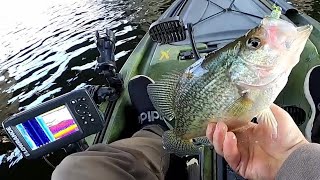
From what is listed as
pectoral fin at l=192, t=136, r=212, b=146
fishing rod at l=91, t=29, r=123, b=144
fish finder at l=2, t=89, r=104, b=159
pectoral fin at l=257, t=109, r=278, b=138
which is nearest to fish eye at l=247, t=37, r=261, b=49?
pectoral fin at l=257, t=109, r=278, b=138

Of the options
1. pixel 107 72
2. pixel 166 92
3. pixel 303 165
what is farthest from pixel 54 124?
pixel 303 165

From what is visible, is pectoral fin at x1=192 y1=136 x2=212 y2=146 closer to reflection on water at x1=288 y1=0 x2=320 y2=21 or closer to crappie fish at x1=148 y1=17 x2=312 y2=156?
crappie fish at x1=148 y1=17 x2=312 y2=156

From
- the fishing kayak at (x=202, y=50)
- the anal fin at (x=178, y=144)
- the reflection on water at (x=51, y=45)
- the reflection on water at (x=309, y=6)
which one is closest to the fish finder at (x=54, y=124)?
the anal fin at (x=178, y=144)

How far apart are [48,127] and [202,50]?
1993 mm

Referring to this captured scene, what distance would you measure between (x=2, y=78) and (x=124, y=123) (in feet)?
18.6

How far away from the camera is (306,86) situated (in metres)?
3.10

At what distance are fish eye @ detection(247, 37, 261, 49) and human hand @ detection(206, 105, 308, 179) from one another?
315mm

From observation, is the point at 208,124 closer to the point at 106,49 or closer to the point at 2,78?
the point at 106,49

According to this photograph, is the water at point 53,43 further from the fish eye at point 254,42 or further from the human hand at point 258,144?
the fish eye at point 254,42

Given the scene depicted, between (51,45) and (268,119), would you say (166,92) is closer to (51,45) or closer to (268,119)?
(268,119)

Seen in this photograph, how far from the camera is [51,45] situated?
384 inches

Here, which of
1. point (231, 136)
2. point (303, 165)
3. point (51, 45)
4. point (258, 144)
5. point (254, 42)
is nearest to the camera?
point (303, 165)

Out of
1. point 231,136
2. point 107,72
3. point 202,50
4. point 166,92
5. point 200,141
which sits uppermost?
point 166,92

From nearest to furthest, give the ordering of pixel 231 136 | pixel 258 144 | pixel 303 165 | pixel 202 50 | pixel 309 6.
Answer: pixel 303 165, pixel 231 136, pixel 258 144, pixel 202 50, pixel 309 6
